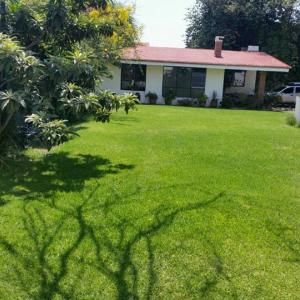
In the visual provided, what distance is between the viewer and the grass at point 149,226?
149 inches

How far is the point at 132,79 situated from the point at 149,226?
74.1 feet

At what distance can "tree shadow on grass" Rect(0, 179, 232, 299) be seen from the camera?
3.71 meters

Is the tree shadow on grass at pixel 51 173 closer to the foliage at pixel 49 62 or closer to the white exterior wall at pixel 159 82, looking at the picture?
the foliage at pixel 49 62

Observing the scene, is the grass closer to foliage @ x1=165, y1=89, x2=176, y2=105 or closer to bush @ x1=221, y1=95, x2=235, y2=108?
foliage @ x1=165, y1=89, x2=176, y2=105

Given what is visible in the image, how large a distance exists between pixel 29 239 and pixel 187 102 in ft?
71.8

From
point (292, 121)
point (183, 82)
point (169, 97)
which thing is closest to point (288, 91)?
point (183, 82)

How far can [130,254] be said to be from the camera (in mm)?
4277

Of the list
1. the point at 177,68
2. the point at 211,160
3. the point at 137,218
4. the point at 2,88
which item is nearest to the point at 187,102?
the point at 177,68

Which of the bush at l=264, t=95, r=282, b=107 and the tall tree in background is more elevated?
the tall tree in background

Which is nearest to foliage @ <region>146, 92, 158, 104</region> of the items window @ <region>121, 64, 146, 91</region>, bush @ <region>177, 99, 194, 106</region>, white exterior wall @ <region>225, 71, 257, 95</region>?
window @ <region>121, 64, 146, 91</region>

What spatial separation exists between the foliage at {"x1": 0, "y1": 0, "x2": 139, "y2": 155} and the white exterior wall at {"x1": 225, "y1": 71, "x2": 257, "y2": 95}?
21.2 meters

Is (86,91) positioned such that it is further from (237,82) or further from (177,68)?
(237,82)

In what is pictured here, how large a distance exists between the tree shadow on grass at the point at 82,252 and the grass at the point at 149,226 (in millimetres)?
11

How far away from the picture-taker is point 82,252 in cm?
429
